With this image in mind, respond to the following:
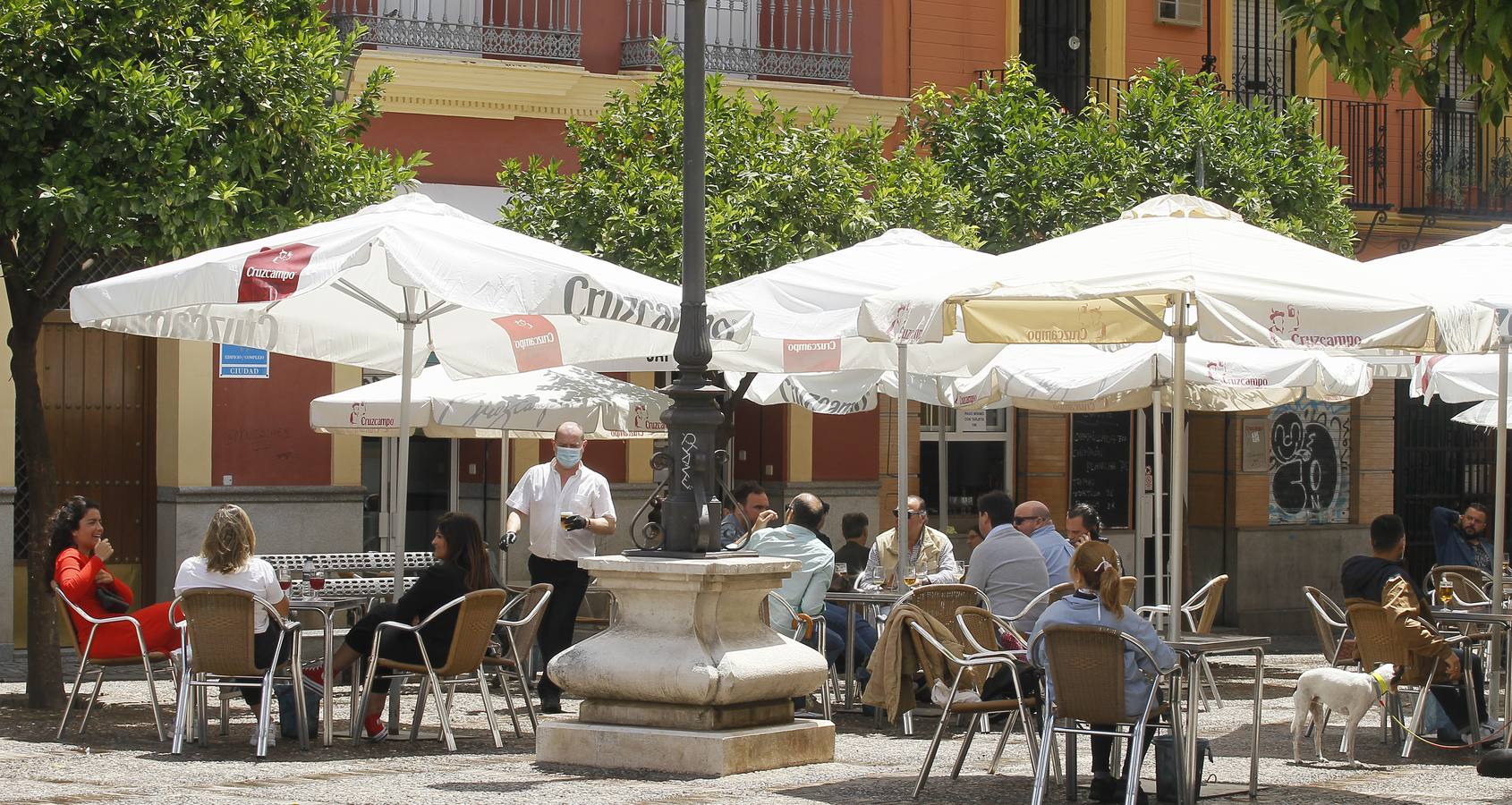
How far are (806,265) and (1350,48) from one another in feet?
16.5

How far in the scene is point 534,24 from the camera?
18.2m

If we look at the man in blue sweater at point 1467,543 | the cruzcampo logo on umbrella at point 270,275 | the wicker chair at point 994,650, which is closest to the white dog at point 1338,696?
the wicker chair at point 994,650

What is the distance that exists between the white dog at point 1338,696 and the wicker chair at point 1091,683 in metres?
1.79

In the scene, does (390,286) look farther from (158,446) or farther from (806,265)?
(158,446)

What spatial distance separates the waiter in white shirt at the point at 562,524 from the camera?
40.9ft

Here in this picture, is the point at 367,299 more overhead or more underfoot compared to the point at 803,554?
more overhead

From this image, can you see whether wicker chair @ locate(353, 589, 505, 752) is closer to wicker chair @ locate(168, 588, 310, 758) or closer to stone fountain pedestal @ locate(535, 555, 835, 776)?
wicker chair @ locate(168, 588, 310, 758)

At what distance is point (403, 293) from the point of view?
12031 millimetres

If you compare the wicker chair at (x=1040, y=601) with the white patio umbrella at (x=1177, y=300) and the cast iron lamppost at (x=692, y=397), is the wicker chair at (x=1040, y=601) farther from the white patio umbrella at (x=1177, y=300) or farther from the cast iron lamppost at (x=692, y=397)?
the cast iron lamppost at (x=692, y=397)

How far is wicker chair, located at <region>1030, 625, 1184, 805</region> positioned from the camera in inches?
326

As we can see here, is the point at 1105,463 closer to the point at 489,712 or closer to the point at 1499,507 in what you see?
the point at 1499,507

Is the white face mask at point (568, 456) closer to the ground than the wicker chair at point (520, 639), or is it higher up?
higher up

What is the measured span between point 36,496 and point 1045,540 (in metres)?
5.95

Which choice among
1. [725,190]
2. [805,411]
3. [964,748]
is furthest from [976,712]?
[805,411]
